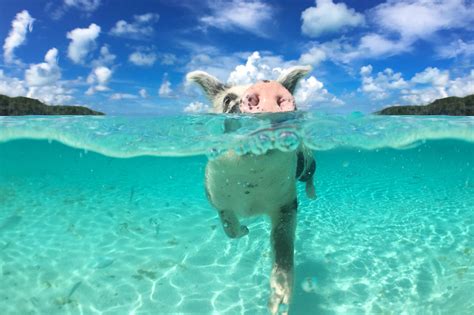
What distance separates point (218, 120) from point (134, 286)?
11.2ft

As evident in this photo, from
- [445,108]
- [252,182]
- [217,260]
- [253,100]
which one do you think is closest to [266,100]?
[253,100]

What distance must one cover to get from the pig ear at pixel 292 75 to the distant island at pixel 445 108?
1225 centimetres

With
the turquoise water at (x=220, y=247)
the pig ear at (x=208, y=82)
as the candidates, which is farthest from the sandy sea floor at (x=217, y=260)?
the pig ear at (x=208, y=82)

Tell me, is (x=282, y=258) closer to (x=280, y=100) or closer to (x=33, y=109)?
(x=280, y=100)

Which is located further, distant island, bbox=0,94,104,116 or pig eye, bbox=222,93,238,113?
distant island, bbox=0,94,104,116

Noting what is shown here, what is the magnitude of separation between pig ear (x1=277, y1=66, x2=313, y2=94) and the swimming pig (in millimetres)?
818

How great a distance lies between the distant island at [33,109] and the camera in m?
19.9

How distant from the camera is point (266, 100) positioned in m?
3.75

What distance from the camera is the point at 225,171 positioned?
402 centimetres

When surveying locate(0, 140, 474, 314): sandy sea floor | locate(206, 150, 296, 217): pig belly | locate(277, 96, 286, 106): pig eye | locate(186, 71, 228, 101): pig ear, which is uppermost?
locate(186, 71, 228, 101): pig ear

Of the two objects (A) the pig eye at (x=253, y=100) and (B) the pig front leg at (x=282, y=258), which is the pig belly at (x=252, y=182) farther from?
(A) the pig eye at (x=253, y=100)

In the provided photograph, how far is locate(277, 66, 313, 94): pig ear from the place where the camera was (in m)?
5.20

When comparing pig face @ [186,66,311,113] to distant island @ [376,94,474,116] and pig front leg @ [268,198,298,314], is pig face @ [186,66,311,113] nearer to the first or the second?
pig front leg @ [268,198,298,314]

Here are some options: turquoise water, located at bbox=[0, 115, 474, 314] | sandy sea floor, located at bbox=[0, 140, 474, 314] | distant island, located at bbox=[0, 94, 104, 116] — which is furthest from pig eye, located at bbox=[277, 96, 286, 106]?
distant island, located at bbox=[0, 94, 104, 116]
